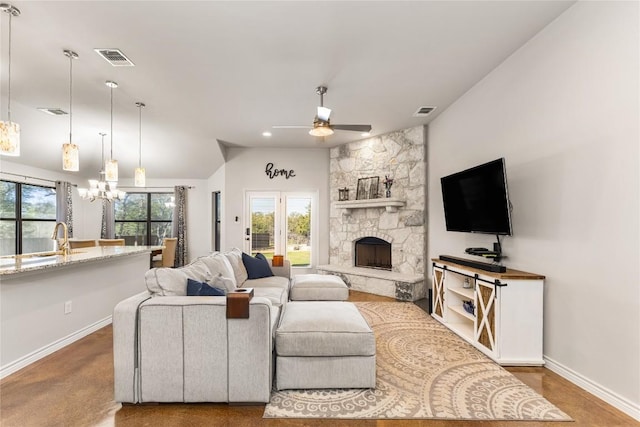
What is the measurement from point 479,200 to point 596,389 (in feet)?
5.92

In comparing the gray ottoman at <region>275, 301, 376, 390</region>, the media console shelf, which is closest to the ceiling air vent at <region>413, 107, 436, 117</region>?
the media console shelf

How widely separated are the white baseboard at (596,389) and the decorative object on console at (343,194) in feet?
13.7

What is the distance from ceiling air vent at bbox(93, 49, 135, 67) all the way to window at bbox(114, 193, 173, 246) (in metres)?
5.75

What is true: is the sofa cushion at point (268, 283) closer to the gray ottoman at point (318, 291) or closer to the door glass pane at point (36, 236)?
the gray ottoman at point (318, 291)

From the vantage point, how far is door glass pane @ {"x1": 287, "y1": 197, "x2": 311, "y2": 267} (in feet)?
22.1

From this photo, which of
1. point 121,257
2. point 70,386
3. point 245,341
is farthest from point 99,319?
point 245,341

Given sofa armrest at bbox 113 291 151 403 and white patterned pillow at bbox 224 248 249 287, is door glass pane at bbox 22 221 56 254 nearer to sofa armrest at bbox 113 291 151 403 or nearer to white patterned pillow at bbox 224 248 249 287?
white patterned pillow at bbox 224 248 249 287

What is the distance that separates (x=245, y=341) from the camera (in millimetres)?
2115

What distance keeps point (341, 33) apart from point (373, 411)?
303 centimetres

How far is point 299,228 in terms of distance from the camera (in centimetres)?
673

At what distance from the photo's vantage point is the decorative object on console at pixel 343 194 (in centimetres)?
628

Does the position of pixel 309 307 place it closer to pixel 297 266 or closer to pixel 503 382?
pixel 503 382

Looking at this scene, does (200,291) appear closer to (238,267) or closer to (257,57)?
(238,267)

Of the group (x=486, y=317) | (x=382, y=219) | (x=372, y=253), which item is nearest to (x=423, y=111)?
(x=382, y=219)
